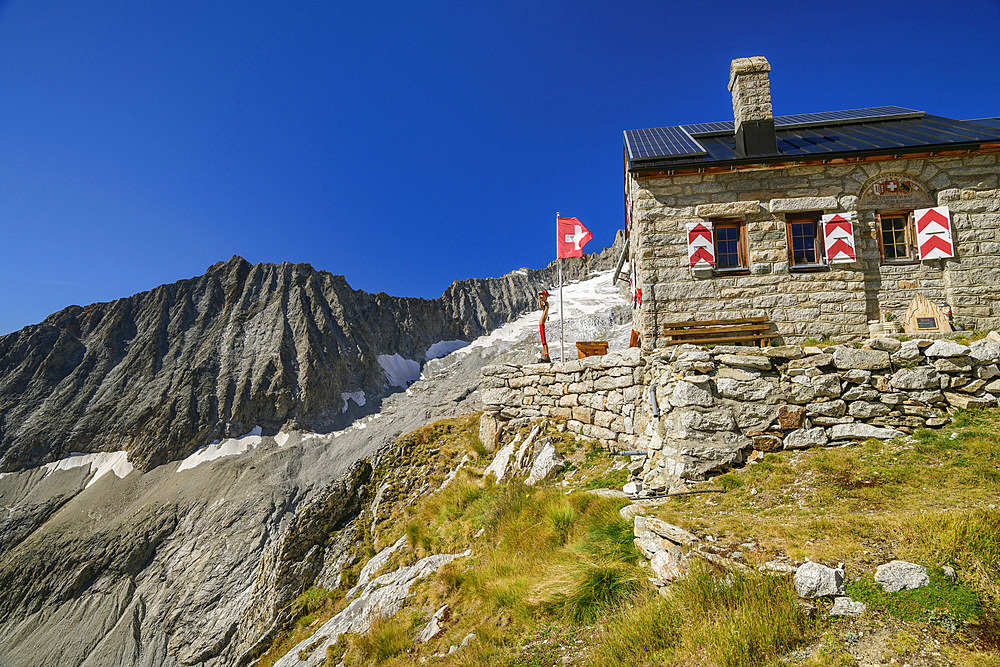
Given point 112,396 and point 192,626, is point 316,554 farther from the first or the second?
point 112,396

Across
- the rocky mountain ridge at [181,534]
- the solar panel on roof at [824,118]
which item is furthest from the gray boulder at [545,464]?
the rocky mountain ridge at [181,534]

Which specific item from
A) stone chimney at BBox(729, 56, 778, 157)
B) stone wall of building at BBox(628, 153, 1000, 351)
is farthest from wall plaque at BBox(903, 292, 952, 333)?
stone chimney at BBox(729, 56, 778, 157)

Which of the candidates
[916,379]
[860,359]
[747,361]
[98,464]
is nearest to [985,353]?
[916,379]

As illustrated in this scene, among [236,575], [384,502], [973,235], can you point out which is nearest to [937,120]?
[973,235]

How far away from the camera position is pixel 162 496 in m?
38.1

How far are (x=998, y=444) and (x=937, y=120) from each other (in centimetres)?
1274

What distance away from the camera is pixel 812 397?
7164 mm

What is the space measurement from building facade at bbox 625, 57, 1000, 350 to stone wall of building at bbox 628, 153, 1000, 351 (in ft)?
0.08

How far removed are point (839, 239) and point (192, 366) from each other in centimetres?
6303

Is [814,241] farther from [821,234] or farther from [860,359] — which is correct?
[860,359]

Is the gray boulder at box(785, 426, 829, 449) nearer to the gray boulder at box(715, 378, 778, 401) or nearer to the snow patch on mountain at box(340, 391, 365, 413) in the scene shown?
the gray boulder at box(715, 378, 778, 401)

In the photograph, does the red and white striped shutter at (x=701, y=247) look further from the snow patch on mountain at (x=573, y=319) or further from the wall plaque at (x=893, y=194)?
the snow patch on mountain at (x=573, y=319)

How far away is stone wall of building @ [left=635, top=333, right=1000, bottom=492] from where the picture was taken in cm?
695

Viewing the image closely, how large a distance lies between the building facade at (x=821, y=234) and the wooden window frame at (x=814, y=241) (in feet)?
0.09
